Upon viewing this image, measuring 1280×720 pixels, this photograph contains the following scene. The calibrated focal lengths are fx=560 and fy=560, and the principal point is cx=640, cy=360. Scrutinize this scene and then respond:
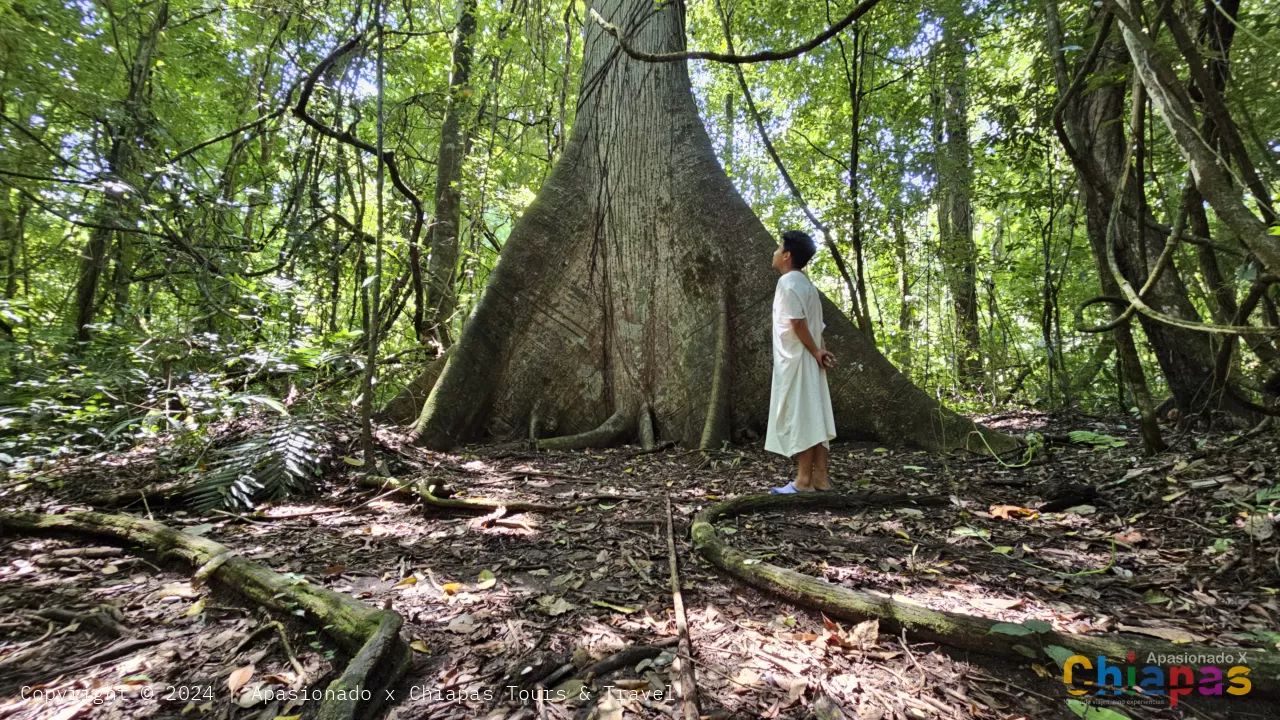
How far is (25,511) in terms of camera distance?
106 inches

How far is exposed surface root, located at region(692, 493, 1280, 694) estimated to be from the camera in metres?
1.42

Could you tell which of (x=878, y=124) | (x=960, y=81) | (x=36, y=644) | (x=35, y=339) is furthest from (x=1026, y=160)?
(x=35, y=339)

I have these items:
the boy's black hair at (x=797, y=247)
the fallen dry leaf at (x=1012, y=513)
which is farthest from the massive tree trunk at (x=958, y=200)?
the fallen dry leaf at (x=1012, y=513)

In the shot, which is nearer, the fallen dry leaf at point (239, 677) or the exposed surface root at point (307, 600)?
the exposed surface root at point (307, 600)

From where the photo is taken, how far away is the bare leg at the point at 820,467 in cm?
352

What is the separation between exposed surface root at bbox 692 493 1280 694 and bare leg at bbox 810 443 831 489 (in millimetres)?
1296

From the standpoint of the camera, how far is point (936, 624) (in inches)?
65.2

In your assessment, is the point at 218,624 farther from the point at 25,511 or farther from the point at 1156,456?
the point at 1156,456

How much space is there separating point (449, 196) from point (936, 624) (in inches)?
287

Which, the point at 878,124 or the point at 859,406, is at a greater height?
the point at 878,124

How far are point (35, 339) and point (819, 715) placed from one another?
651cm

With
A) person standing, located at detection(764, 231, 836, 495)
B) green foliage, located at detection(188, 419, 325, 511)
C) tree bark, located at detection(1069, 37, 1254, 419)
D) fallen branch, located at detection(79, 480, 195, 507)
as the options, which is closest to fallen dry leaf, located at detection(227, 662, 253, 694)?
green foliage, located at detection(188, 419, 325, 511)

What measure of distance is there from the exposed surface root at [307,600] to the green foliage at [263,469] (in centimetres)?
46

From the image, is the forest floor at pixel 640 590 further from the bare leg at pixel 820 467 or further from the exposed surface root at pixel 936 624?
the bare leg at pixel 820 467
